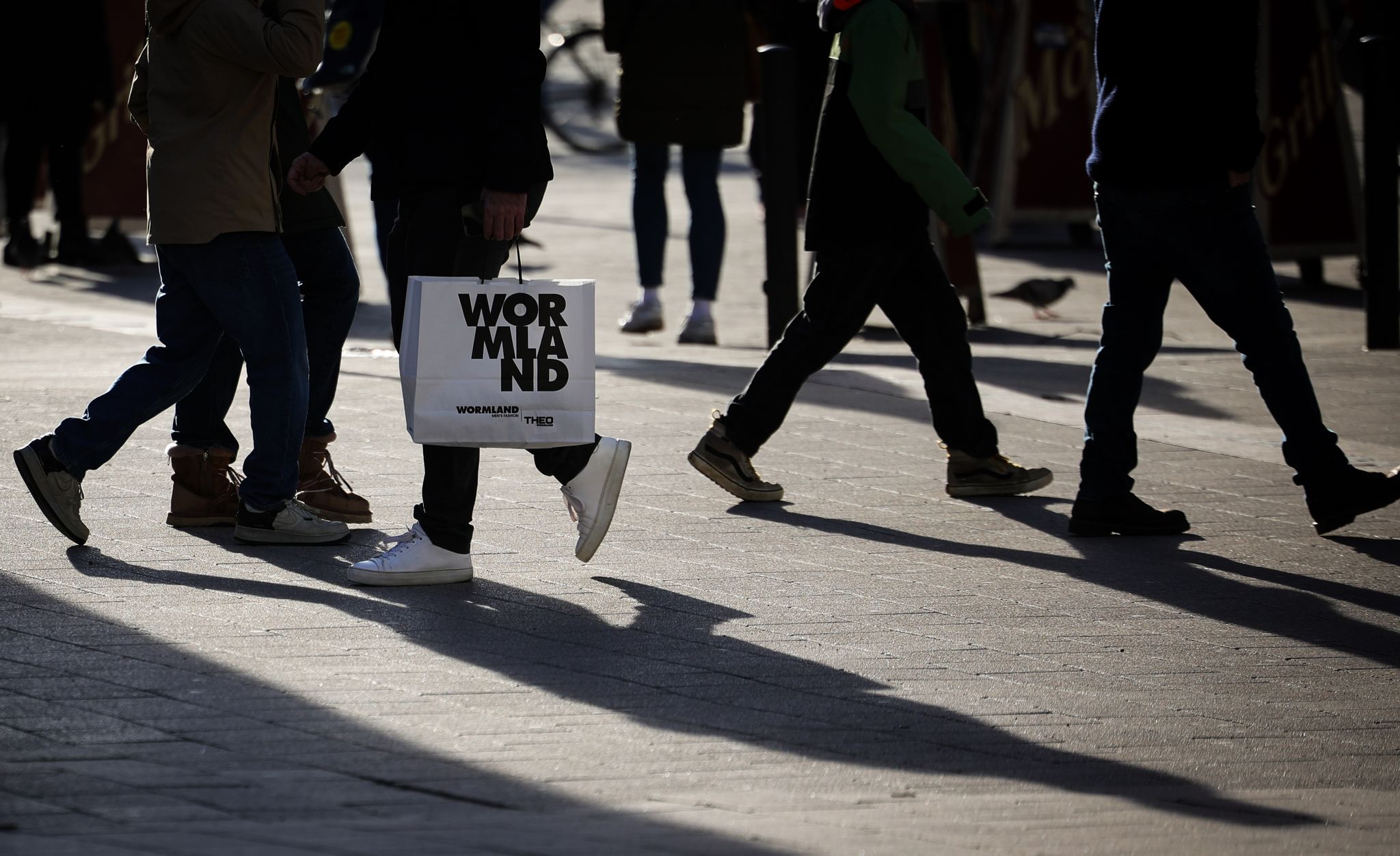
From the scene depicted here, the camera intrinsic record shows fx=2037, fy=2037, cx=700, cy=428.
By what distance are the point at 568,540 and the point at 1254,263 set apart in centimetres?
202

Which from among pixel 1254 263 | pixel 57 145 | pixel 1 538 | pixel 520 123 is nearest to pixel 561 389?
pixel 520 123

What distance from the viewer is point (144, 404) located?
5379 millimetres

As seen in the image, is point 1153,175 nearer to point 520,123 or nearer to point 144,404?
point 520,123

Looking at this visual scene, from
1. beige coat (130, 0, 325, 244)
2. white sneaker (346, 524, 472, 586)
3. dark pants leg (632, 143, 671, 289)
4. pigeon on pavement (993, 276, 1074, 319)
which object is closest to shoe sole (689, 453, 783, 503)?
white sneaker (346, 524, 472, 586)

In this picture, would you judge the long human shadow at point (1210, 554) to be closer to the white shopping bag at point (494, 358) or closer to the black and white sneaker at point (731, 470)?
the black and white sneaker at point (731, 470)

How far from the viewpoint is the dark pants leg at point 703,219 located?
31.1 ft

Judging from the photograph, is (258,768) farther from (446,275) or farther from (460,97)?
(460,97)

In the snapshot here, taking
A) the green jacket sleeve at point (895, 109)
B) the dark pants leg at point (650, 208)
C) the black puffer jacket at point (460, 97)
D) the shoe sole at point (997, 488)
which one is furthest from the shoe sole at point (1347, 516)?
the dark pants leg at point (650, 208)

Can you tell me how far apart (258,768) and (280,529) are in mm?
1883

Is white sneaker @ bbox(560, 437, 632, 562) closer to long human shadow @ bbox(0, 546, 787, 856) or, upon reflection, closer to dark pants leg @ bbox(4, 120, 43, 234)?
long human shadow @ bbox(0, 546, 787, 856)

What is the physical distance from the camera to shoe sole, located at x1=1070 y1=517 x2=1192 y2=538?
5.75 metres

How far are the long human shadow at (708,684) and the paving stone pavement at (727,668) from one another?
1 centimetres

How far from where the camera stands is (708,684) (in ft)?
13.9

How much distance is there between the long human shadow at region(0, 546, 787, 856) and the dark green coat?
533 cm
